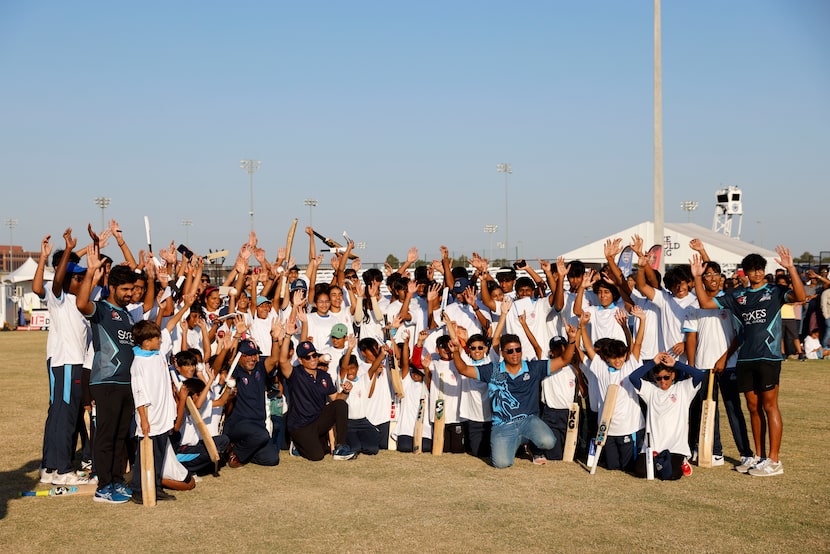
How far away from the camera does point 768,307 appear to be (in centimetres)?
823

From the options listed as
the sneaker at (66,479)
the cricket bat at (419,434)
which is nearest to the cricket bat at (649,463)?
the cricket bat at (419,434)

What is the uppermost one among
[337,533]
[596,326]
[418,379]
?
[596,326]

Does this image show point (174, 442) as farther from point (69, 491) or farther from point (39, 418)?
point (39, 418)

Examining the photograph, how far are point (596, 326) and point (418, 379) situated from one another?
2.32 meters

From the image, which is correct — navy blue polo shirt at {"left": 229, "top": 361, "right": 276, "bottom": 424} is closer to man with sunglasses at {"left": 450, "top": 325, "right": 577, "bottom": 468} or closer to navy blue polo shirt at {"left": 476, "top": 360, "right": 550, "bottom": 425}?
man with sunglasses at {"left": 450, "top": 325, "right": 577, "bottom": 468}

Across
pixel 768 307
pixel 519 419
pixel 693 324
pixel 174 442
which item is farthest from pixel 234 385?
pixel 768 307

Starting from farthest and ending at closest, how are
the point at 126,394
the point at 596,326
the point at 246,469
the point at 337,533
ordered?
1. the point at 596,326
2. the point at 246,469
3. the point at 126,394
4. the point at 337,533

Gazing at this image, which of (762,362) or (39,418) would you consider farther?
(39,418)

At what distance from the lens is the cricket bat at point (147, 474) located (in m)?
7.15

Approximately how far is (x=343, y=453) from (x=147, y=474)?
253 centimetres

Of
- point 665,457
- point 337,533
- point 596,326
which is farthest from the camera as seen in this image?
point 596,326

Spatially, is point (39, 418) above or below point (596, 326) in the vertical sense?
below

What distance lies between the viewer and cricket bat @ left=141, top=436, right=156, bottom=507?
23.5ft

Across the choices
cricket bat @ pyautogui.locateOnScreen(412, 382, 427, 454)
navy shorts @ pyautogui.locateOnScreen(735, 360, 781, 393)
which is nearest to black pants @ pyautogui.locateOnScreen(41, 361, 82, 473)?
cricket bat @ pyautogui.locateOnScreen(412, 382, 427, 454)
